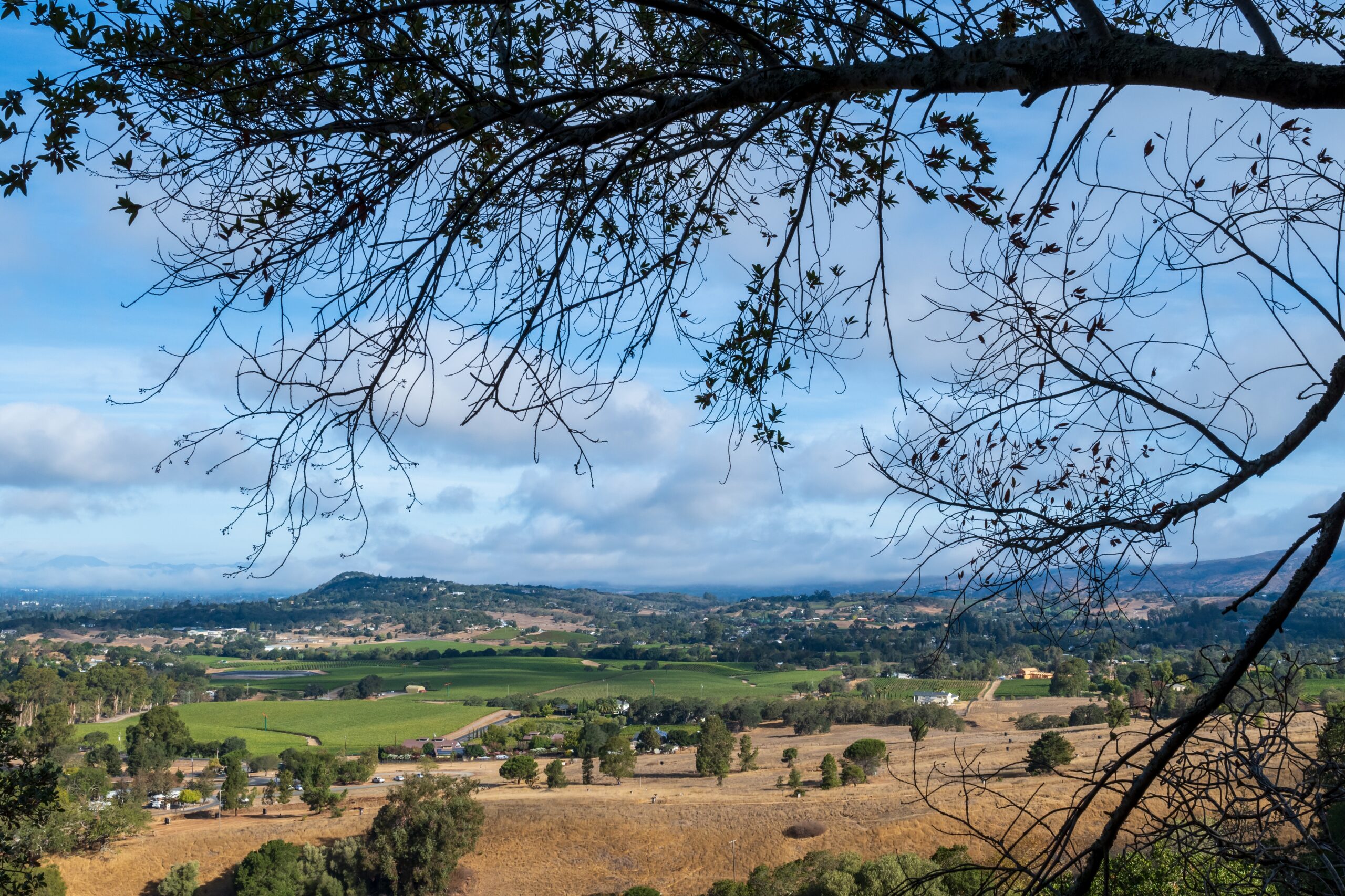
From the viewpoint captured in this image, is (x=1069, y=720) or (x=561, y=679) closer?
(x=1069, y=720)

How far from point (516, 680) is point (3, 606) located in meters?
187

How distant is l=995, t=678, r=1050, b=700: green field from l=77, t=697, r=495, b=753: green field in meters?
31.1

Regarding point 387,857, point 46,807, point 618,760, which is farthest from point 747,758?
point 46,807

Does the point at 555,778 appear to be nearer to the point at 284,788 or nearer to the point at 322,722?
the point at 284,788

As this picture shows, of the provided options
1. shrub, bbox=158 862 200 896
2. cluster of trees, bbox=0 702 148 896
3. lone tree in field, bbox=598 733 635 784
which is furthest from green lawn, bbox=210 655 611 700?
shrub, bbox=158 862 200 896

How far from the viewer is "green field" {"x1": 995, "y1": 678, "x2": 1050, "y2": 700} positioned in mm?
51031

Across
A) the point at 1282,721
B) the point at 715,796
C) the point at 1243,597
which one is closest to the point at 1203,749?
the point at 1282,721

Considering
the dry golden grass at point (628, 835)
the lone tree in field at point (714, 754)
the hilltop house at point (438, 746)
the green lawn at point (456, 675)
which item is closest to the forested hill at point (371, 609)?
the green lawn at point (456, 675)

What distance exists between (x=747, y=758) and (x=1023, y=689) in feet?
84.3

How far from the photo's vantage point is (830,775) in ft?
98.6

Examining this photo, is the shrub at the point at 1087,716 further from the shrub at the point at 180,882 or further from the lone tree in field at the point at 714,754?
the shrub at the point at 180,882

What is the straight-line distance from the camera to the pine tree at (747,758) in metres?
36.0

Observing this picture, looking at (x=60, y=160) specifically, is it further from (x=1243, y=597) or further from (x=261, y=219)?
(x=1243, y=597)

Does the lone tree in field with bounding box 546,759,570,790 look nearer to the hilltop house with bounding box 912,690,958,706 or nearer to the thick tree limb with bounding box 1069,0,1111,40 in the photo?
the hilltop house with bounding box 912,690,958,706
